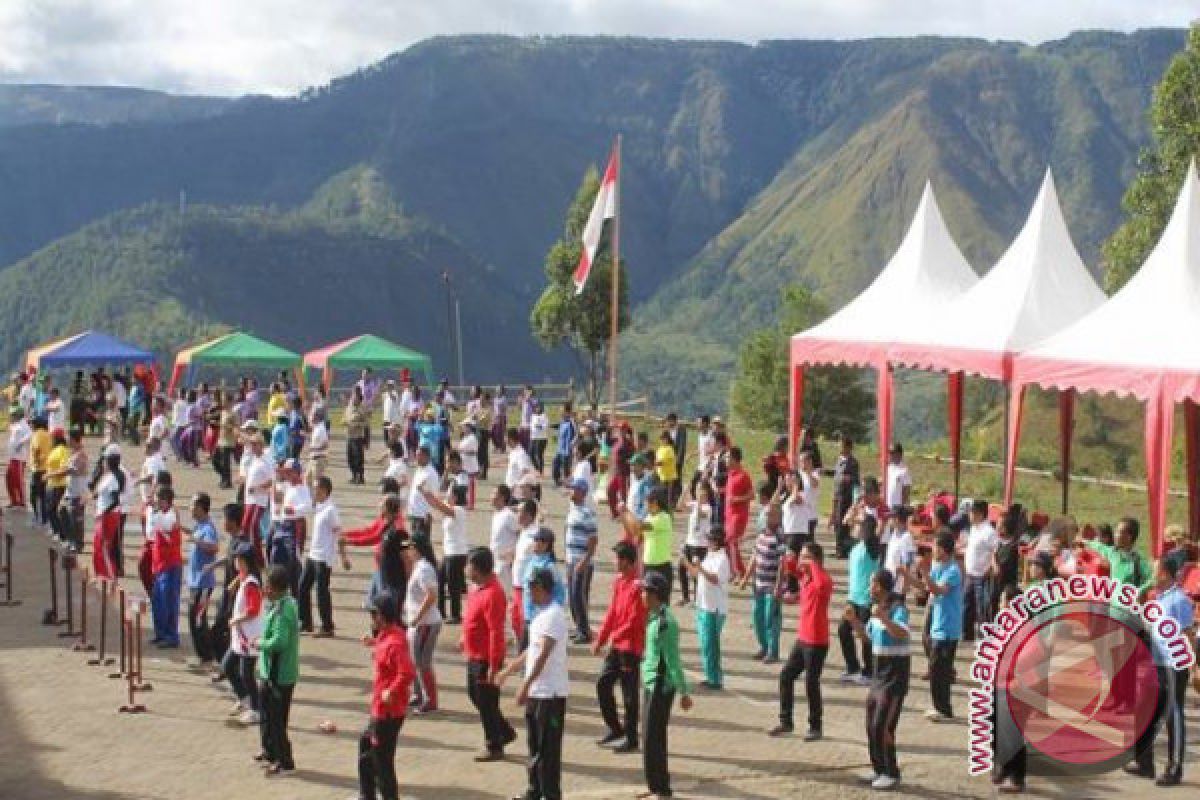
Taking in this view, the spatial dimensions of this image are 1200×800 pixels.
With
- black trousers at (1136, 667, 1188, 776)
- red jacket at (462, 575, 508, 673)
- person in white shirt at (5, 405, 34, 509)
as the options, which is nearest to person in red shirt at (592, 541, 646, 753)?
red jacket at (462, 575, 508, 673)

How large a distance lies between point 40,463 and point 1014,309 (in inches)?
511

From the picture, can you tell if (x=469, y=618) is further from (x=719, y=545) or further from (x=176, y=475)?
(x=176, y=475)

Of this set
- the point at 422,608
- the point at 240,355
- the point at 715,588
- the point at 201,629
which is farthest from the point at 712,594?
the point at 240,355

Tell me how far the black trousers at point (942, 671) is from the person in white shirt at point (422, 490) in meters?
5.52

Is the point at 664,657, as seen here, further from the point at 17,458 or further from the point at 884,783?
the point at 17,458

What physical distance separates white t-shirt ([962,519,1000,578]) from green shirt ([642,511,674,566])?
2903 millimetres

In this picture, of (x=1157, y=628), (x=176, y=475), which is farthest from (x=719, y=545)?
(x=176, y=475)

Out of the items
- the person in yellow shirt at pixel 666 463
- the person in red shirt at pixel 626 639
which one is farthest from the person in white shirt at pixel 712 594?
the person in yellow shirt at pixel 666 463

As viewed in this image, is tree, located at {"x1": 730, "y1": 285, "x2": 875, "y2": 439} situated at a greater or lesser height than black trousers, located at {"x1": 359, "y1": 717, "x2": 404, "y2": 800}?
greater

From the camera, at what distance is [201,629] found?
45.1ft

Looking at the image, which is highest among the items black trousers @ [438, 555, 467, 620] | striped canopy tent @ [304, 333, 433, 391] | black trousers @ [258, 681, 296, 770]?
striped canopy tent @ [304, 333, 433, 391]

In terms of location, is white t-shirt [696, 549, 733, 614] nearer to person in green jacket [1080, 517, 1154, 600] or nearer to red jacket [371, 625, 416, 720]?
person in green jacket [1080, 517, 1154, 600]

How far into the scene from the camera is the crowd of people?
34.3ft

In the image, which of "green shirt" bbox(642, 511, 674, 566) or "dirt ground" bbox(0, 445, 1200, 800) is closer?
"dirt ground" bbox(0, 445, 1200, 800)
